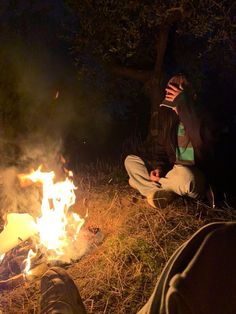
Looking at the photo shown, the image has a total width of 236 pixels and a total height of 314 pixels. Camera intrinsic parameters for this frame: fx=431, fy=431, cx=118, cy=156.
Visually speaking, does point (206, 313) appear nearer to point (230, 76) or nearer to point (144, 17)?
point (144, 17)

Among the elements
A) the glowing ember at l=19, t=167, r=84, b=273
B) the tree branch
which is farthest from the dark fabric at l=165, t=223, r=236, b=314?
the tree branch

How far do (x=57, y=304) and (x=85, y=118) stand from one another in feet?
19.4

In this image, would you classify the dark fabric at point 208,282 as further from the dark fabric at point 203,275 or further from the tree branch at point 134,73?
the tree branch at point 134,73

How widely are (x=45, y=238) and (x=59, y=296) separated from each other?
5.80 feet

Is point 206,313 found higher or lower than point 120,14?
Result: lower

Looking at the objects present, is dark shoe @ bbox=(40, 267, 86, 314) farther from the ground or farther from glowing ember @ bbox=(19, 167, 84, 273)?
glowing ember @ bbox=(19, 167, 84, 273)

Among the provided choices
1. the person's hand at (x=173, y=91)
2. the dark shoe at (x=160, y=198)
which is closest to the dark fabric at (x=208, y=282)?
the dark shoe at (x=160, y=198)

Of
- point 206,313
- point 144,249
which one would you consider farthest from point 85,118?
point 206,313

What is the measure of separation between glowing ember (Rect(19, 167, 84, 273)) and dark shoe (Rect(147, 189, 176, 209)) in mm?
876

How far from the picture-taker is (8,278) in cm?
470

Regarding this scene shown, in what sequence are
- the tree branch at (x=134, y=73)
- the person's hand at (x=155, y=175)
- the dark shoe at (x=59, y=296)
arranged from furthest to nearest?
the tree branch at (x=134, y=73) < the person's hand at (x=155, y=175) < the dark shoe at (x=59, y=296)

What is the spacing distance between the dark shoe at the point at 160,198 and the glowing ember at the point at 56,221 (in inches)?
34.5

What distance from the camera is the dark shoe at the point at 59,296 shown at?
3.05m

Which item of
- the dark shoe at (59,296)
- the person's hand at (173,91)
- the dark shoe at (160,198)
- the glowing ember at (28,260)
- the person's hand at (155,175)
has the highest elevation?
the person's hand at (173,91)
